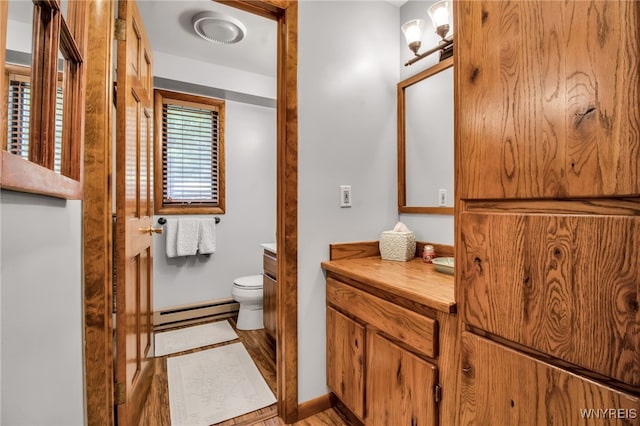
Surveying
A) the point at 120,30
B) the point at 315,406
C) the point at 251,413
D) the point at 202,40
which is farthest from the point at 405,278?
the point at 202,40

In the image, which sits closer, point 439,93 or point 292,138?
point 292,138

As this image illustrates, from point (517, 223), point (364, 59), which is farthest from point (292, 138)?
point (517, 223)

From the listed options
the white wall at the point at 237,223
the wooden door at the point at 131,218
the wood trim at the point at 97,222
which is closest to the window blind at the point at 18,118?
the wood trim at the point at 97,222

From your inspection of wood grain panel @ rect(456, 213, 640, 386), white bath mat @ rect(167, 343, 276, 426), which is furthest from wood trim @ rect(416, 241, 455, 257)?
white bath mat @ rect(167, 343, 276, 426)

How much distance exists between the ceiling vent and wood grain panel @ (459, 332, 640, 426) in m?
2.38

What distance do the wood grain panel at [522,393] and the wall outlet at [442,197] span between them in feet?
2.89

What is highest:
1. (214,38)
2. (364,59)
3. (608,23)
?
(214,38)

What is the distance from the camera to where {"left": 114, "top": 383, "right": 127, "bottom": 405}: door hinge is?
1.26m

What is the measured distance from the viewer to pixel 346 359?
57.4 inches

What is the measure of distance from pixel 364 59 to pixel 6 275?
1806 mm

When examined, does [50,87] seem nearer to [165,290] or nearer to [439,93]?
[439,93]

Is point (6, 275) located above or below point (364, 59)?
below

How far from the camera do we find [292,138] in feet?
5.02

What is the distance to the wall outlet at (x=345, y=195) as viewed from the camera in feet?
5.51
